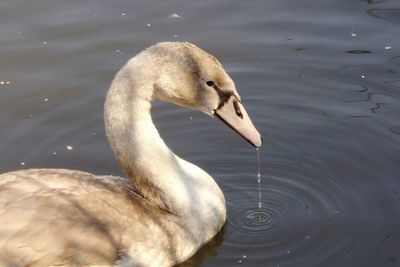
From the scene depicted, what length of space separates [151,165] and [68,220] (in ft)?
2.31

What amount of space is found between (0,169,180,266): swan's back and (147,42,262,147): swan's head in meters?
0.69

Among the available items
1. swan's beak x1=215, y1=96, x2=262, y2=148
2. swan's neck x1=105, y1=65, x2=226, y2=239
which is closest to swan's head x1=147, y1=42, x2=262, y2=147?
swan's beak x1=215, y1=96, x2=262, y2=148

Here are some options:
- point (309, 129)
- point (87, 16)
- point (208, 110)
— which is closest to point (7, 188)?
point (208, 110)

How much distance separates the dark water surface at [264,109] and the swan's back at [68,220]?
64 centimetres

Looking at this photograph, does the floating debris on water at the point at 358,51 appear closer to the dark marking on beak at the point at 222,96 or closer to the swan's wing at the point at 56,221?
the dark marking on beak at the point at 222,96

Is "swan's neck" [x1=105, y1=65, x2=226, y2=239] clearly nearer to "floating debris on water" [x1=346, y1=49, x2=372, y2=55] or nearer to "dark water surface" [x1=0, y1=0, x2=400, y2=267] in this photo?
"dark water surface" [x1=0, y1=0, x2=400, y2=267]

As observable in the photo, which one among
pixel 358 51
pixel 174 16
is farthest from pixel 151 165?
pixel 174 16

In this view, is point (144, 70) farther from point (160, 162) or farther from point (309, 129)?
point (309, 129)

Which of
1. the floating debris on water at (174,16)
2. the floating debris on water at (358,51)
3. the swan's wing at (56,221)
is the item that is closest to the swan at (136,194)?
the swan's wing at (56,221)

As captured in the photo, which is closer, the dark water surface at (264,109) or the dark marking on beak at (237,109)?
the dark marking on beak at (237,109)

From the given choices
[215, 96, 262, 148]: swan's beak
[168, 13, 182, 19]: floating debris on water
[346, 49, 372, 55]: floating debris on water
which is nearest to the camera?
[215, 96, 262, 148]: swan's beak

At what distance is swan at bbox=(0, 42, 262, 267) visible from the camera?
5.19 metres

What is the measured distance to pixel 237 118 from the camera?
564cm

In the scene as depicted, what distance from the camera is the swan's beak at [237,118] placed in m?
5.60
